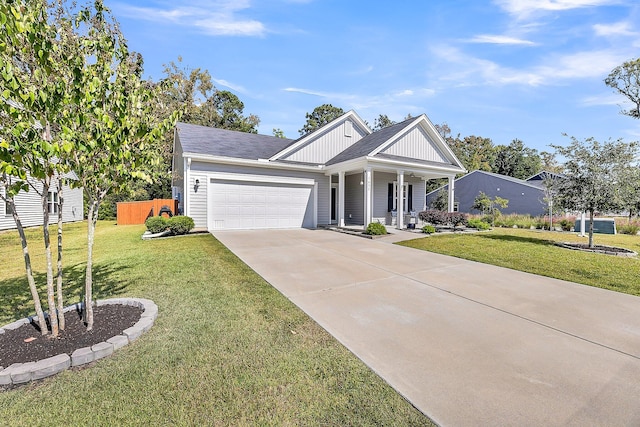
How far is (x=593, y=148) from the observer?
328 inches

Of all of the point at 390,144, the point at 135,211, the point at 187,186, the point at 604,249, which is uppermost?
the point at 390,144

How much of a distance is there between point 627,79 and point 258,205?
22227mm

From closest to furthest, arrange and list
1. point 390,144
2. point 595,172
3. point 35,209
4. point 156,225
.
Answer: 1. point 595,172
2. point 156,225
3. point 390,144
4. point 35,209

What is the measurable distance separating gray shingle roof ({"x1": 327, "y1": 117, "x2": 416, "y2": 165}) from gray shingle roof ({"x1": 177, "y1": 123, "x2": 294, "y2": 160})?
3477 mm

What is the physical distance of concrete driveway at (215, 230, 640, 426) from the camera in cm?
200

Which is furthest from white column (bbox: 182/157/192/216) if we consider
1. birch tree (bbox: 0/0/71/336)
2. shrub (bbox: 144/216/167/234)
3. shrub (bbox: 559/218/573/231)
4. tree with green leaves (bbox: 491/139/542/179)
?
tree with green leaves (bbox: 491/139/542/179)

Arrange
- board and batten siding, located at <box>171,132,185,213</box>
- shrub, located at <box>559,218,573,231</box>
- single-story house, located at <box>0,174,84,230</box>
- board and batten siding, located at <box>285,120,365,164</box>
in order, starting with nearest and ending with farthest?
single-story house, located at <box>0,174,84,230</box>, board and batten siding, located at <box>285,120,365,164</box>, board and batten siding, located at <box>171,132,185,213</box>, shrub, located at <box>559,218,573,231</box>

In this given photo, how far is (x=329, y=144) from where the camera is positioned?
1522 centimetres

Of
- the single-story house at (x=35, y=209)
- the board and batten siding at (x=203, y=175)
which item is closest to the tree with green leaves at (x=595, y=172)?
the board and batten siding at (x=203, y=175)

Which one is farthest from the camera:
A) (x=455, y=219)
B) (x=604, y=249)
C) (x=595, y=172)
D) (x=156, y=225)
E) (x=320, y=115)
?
(x=320, y=115)

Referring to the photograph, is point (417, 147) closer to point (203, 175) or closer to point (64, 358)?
point (203, 175)

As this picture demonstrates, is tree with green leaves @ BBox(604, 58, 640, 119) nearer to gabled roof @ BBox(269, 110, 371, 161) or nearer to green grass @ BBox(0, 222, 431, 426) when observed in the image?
gabled roof @ BBox(269, 110, 371, 161)

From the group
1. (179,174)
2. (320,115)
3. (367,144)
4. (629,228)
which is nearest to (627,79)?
(629,228)

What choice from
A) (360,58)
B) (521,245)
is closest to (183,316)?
(521,245)
